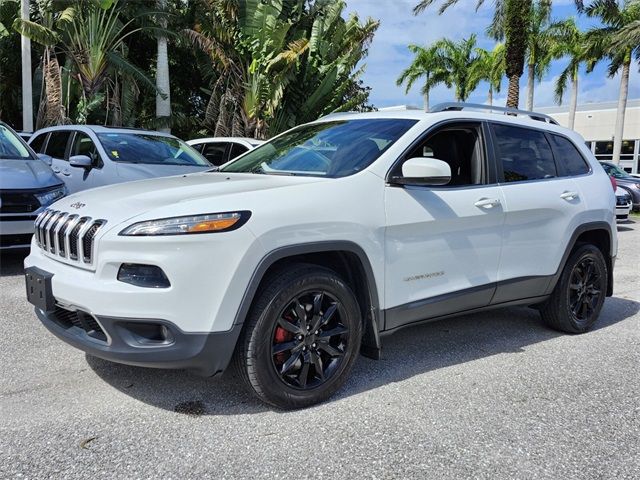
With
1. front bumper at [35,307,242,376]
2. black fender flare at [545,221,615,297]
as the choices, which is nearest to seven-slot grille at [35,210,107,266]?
front bumper at [35,307,242,376]

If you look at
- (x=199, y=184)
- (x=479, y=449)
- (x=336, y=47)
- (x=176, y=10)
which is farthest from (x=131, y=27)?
(x=479, y=449)

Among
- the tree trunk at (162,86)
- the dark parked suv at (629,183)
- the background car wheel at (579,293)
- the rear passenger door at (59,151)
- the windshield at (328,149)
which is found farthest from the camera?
A: the tree trunk at (162,86)

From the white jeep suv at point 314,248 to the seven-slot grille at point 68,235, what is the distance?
12mm

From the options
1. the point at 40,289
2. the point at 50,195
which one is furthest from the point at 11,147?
Answer: the point at 40,289

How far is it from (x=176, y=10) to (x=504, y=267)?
→ 1721 cm

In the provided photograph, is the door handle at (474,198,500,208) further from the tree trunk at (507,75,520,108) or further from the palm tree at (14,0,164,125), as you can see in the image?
the tree trunk at (507,75,520,108)

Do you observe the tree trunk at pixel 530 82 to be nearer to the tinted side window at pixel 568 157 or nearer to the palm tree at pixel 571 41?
the palm tree at pixel 571 41

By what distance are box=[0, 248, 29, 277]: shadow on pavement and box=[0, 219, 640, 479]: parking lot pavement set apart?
2.27 metres

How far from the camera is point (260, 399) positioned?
3160mm

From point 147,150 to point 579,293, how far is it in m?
5.97

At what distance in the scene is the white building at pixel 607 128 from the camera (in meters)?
39.2

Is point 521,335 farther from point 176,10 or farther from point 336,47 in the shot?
point 176,10

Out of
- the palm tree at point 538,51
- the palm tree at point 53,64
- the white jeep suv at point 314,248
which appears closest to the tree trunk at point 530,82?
the palm tree at point 538,51

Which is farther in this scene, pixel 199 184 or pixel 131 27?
pixel 131 27
